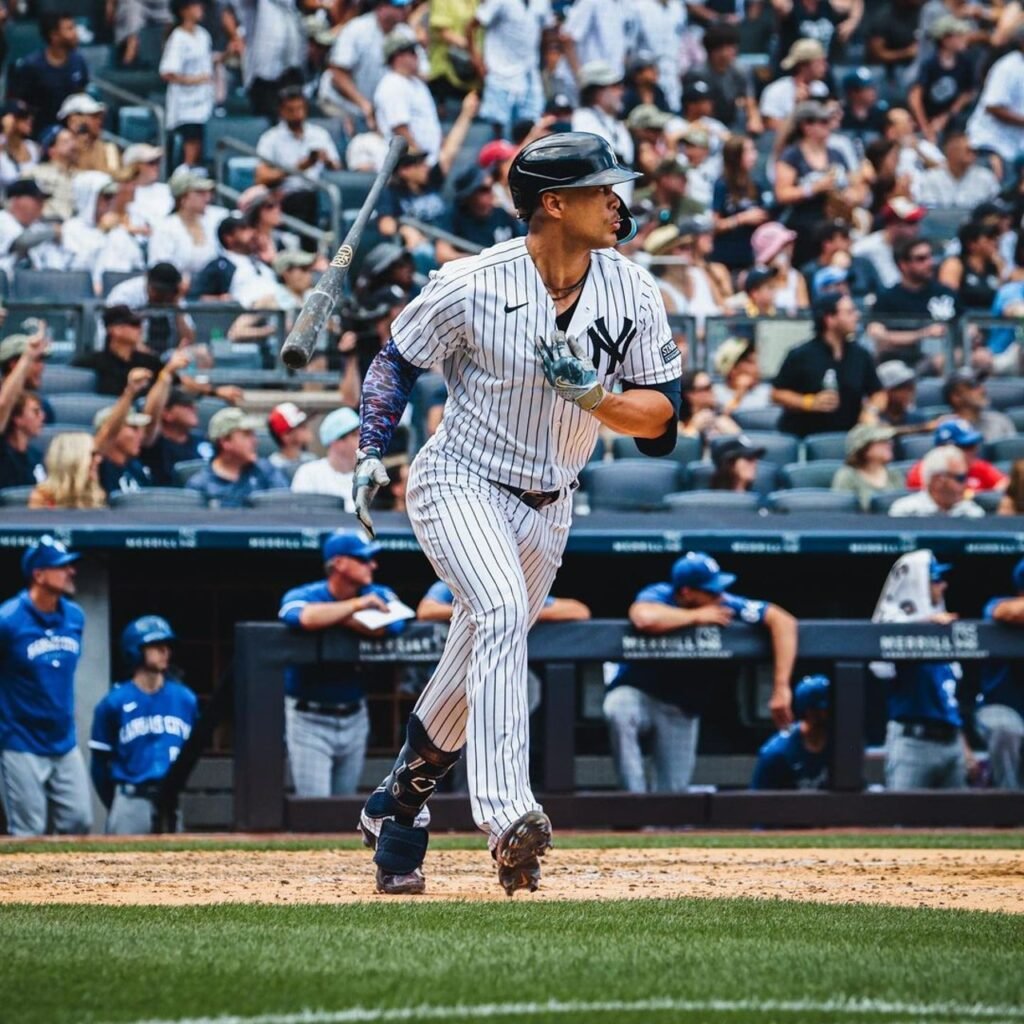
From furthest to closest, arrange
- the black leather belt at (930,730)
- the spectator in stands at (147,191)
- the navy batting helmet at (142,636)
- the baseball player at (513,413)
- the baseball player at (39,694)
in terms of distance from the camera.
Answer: the spectator in stands at (147,191) < the black leather belt at (930,730) < the navy batting helmet at (142,636) < the baseball player at (39,694) < the baseball player at (513,413)

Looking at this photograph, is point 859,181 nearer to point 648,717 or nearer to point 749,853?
point 648,717

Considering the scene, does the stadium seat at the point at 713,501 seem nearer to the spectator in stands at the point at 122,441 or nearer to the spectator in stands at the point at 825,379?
the spectator in stands at the point at 825,379

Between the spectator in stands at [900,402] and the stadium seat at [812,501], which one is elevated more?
the spectator in stands at [900,402]

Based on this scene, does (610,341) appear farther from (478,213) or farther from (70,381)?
(478,213)

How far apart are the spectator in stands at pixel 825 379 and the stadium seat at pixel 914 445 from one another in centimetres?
27

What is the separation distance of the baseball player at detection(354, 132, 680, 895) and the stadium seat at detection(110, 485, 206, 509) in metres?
4.30

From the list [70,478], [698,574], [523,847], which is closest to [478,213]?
[70,478]

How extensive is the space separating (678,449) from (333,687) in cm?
247

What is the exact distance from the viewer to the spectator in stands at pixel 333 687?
28.2ft

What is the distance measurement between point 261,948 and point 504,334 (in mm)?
1644

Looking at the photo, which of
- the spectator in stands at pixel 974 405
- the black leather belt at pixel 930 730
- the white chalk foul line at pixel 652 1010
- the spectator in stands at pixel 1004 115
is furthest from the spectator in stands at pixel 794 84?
the white chalk foul line at pixel 652 1010

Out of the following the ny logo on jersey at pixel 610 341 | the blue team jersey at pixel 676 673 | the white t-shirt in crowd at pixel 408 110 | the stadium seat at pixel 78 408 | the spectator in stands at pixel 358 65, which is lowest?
the blue team jersey at pixel 676 673

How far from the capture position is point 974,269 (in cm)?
1305

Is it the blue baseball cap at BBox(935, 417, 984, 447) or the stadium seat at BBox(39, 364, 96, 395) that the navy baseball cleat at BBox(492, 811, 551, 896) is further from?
the blue baseball cap at BBox(935, 417, 984, 447)
